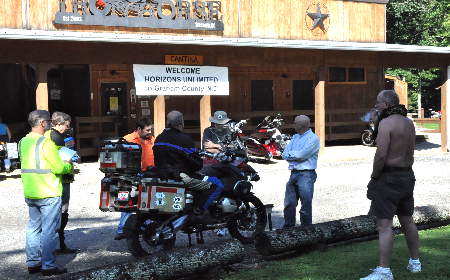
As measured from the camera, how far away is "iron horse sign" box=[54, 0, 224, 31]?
53.4 ft

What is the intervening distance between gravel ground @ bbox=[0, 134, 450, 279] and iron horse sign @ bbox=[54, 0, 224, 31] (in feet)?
13.3

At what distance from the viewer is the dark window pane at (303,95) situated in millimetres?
22812

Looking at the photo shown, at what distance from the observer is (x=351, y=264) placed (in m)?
6.29

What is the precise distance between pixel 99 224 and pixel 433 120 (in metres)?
28.5

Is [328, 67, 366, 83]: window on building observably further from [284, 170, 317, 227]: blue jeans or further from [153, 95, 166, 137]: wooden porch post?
[284, 170, 317, 227]: blue jeans

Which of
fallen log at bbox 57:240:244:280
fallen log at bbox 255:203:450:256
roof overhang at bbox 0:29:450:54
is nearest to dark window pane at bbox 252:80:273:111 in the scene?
roof overhang at bbox 0:29:450:54

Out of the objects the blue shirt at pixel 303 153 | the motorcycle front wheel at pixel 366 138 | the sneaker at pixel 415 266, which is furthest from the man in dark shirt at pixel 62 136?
the motorcycle front wheel at pixel 366 138

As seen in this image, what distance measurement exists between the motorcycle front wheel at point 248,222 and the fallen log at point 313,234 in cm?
97

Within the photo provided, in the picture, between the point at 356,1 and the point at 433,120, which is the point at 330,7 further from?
the point at 433,120

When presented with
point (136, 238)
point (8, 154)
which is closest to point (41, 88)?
point (8, 154)

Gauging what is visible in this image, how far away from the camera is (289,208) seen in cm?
783

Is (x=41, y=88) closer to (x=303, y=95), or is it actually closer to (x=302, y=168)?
(x=302, y=168)

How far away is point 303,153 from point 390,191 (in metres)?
2.08

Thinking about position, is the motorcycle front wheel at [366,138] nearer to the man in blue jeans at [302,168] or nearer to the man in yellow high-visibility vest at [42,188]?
the man in blue jeans at [302,168]
